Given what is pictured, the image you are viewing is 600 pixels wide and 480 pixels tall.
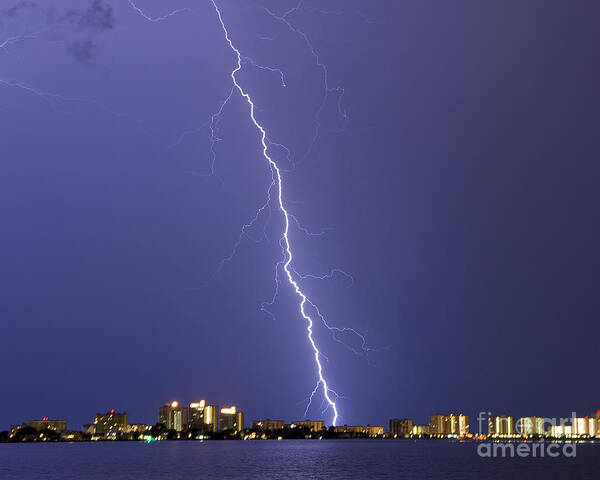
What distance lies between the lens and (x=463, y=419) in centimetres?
18675

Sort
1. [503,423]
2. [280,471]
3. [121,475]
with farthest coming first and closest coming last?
[503,423] → [280,471] → [121,475]

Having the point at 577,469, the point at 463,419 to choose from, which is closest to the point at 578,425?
the point at 463,419

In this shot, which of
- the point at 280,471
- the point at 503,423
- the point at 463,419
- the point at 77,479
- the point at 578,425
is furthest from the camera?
the point at 463,419

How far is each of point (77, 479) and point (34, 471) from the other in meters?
10.7

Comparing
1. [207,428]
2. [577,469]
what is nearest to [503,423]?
[207,428]

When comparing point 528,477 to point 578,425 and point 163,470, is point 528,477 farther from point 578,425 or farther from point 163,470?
point 578,425

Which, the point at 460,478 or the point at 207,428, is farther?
the point at 207,428

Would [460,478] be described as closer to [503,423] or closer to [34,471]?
[34,471]

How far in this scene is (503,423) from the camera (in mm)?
164000

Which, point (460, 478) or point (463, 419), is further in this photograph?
point (463, 419)

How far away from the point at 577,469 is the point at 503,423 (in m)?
113

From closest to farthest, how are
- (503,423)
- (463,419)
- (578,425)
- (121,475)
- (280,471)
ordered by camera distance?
(121,475), (280,471), (578,425), (503,423), (463,419)

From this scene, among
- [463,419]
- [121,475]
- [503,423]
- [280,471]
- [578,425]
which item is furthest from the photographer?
[463,419]

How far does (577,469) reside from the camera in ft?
183
